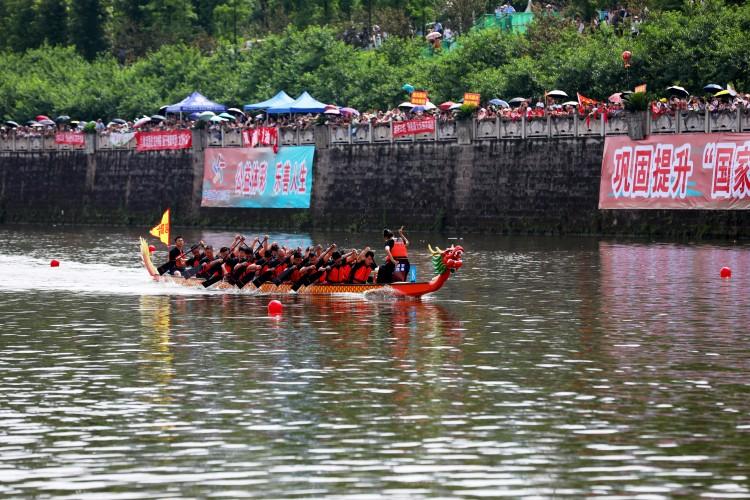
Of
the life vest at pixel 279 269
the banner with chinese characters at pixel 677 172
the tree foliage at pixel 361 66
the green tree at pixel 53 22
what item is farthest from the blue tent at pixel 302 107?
the green tree at pixel 53 22

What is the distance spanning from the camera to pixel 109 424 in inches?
785

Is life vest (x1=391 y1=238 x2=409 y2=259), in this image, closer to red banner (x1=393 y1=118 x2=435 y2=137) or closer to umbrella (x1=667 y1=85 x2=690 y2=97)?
umbrella (x1=667 y1=85 x2=690 y2=97)

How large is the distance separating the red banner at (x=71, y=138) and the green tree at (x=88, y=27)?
117 ft

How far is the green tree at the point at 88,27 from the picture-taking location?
12075cm

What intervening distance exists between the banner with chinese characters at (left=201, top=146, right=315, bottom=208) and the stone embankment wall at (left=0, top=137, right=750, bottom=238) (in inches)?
20.3

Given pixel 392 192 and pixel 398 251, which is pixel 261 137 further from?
pixel 398 251

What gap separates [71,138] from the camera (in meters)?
85.6

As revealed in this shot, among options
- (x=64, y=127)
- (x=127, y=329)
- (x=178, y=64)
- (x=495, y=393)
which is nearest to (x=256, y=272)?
(x=127, y=329)

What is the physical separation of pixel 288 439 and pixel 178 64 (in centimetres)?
8179

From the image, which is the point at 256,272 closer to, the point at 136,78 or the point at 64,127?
the point at 64,127

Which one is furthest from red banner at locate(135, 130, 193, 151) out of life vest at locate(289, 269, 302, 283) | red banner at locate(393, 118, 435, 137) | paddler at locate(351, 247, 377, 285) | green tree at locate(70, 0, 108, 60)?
paddler at locate(351, 247, 377, 285)

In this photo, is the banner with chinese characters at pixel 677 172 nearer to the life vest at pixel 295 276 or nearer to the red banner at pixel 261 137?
the red banner at pixel 261 137

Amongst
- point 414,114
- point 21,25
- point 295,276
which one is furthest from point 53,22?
point 295,276

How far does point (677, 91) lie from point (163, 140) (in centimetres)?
3168
